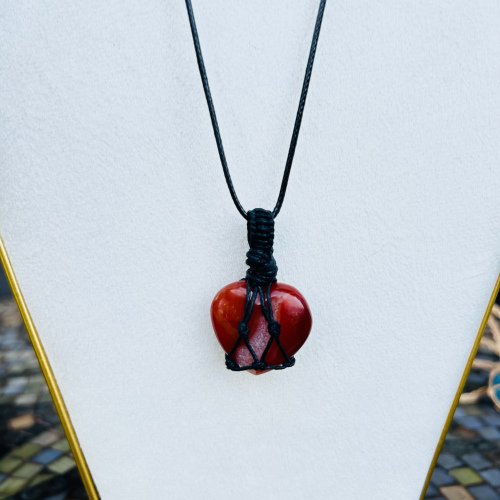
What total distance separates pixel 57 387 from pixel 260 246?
29 centimetres

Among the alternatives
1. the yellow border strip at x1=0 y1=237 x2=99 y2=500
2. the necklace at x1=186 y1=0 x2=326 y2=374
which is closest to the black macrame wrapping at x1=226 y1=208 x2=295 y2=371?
the necklace at x1=186 y1=0 x2=326 y2=374

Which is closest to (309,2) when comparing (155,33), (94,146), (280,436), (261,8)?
(261,8)

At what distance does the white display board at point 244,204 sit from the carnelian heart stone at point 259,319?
0.05 m

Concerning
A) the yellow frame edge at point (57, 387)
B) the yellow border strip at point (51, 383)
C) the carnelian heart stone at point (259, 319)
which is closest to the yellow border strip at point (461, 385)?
the yellow frame edge at point (57, 387)

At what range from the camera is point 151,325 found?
415 mm

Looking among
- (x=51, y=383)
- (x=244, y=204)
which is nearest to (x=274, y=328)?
(x=244, y=204)

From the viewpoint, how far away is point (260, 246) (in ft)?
1.13

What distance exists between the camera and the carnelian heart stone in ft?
1.15

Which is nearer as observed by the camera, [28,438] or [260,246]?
[260,246]

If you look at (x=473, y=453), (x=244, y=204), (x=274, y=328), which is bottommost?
(x=473, y=453)

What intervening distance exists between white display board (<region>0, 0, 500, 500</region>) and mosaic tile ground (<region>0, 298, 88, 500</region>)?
4 cm

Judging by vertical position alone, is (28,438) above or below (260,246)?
below

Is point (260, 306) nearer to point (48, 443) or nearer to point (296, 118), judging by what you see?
point (296, 118)

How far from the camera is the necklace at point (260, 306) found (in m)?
0.34
